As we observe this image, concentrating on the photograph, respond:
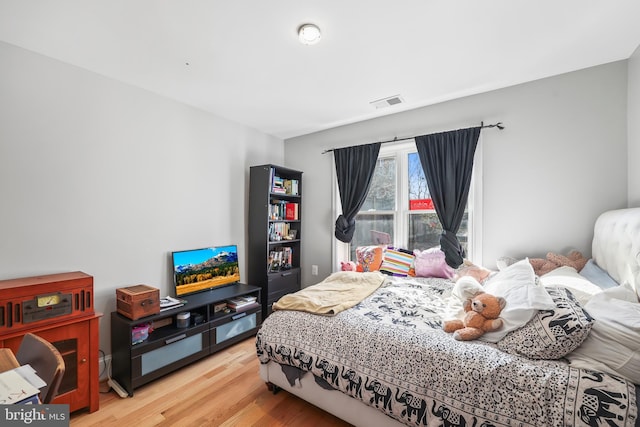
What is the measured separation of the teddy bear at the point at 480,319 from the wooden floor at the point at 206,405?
99 centimetres

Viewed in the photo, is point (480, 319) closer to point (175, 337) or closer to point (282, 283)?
point (175, 337)

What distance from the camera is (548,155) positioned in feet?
8.04

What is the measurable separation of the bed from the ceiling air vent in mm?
1953

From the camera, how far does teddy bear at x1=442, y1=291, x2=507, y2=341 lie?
1509 mm

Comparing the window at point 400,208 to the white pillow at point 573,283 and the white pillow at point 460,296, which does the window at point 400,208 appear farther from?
the white pillow at point 460,296

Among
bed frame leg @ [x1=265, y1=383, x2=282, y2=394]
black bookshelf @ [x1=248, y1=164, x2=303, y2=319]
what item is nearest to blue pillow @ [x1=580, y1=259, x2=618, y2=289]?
bed frame leg @ [x1=265, y1=383, x2=282, y2=394]

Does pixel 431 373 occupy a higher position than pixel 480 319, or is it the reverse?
pixel 480 319

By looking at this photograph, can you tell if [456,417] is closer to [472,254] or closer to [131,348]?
[472,254]

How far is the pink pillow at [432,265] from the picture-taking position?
111 inches

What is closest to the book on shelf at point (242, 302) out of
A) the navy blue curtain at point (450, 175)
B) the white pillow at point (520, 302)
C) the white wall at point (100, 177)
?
the white wall at point (100, 177)

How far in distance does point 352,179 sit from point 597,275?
238 centimetres

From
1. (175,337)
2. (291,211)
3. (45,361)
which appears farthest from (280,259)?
(45,361)

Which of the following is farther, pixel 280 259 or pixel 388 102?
pixel 280 259

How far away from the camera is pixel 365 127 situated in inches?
138
